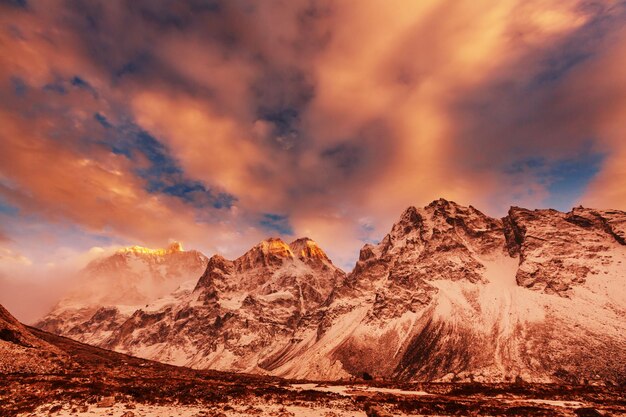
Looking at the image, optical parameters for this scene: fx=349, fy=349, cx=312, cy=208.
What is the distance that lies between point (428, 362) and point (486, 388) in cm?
13569

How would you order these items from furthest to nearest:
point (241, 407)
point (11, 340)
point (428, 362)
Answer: point (428, 362), point (11, 340), point (241, 407)

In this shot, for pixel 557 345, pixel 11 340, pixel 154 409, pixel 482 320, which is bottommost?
pixel 154 409

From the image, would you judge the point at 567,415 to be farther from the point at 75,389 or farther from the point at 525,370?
the point at 525,370

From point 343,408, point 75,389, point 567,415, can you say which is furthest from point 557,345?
point 75,389

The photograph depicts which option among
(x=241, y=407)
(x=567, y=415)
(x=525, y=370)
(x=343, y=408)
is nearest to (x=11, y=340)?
(x=241, y=407)

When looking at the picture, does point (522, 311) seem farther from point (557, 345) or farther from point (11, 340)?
point (11, 340)

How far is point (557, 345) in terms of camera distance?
6043 inches

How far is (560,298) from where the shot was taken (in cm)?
18800

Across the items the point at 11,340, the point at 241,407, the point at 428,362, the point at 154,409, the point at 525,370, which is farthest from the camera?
the point at 428,362

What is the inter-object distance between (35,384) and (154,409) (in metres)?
16.0

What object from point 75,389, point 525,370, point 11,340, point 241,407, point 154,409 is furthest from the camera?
point 525,370

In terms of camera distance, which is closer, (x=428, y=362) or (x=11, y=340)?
(x=11, y=340)

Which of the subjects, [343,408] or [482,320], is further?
[482,320]

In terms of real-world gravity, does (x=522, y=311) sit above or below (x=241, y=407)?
above
